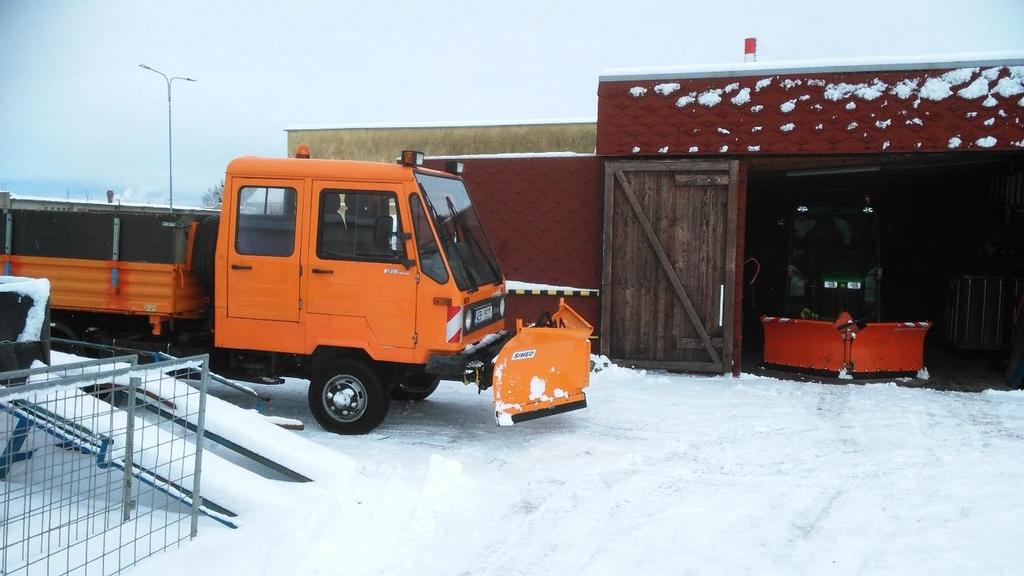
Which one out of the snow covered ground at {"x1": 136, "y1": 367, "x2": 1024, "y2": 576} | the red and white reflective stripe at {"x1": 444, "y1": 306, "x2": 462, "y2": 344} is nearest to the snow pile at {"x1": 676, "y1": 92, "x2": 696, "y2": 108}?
the snow covered ground at {"x1": 136, "y1": 367, "x2": 1024, "y2": 576}

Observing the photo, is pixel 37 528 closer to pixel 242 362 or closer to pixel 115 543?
pixel 115 543

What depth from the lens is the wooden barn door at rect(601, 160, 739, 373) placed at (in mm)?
10117

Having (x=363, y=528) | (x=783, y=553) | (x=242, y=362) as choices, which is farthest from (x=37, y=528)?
(x=783, y=553)

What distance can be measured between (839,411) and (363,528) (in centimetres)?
559

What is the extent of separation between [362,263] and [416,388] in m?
1.52

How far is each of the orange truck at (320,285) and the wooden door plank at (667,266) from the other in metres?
3.52

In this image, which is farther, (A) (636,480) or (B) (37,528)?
(A) (636,480)

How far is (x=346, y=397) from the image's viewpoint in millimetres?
6543

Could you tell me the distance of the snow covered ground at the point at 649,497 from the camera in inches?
167

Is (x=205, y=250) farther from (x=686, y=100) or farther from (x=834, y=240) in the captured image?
(x=834, y=240)

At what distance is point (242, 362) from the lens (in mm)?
6891

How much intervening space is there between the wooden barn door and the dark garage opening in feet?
3.25

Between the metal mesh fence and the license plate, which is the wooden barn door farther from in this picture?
the metal mesh fence

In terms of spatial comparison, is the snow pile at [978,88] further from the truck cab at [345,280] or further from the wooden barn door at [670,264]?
the truck cab at [345,280]
